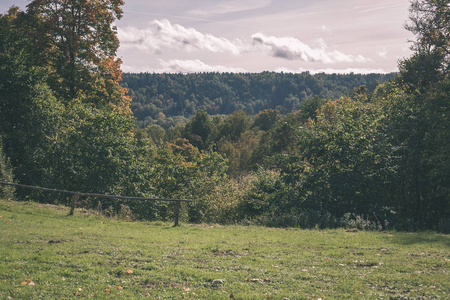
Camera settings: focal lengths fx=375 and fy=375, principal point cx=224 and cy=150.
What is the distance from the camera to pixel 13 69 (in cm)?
2289

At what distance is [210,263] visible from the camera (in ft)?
31.6

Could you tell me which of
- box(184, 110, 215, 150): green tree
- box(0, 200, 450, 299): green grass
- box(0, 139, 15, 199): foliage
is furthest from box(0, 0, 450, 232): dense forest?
box(184, 110, 215, 150): green tree

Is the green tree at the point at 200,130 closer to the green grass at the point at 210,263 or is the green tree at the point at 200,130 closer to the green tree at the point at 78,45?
the green tree at the point at 78,45

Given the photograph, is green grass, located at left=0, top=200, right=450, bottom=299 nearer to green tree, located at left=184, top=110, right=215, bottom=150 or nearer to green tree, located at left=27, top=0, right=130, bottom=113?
green tree, located at left=27, top=0, right=130, bottom=113

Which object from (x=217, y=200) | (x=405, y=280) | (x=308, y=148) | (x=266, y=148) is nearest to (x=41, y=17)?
(x=217, y=200)

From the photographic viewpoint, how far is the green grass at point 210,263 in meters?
7.40

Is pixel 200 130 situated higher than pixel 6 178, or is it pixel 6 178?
pixel 200 130

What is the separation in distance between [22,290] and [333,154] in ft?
54.6

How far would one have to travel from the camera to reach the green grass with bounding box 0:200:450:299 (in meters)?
7.40

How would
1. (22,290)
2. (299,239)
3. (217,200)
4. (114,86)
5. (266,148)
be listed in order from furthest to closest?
(266,148) → (114,86) → (217,200) → (299,239) → (22,290)

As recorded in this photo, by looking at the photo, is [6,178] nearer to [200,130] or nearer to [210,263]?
[210,263]

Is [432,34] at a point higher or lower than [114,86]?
higher

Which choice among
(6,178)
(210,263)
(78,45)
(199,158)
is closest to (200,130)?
(199,158)

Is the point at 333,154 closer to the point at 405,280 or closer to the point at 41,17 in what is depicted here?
the point at 405,280
